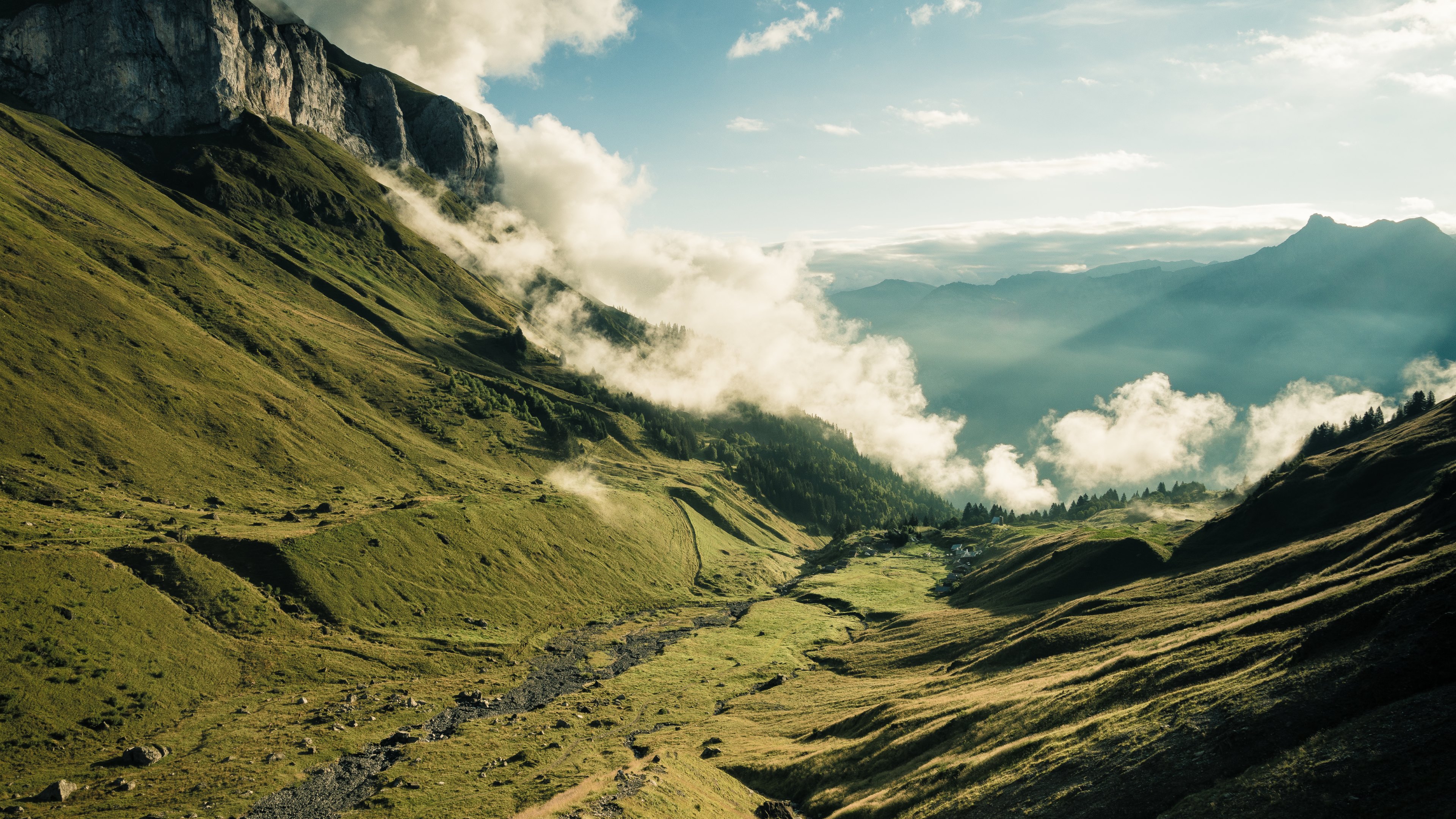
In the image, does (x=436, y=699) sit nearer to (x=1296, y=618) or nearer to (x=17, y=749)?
(x=17, y=749)

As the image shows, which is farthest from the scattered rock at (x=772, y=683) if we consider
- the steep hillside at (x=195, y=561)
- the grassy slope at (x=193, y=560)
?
the grassy slope at (x=193, y=560)

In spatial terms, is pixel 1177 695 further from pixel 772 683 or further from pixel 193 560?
pixel 193 560

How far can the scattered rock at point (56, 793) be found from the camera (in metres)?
64.1

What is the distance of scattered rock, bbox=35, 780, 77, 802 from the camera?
64125 millimetres

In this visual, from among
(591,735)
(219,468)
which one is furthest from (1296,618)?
(219,468)

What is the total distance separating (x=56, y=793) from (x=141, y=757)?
31.1 feet

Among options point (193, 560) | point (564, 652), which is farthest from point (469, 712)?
point (193, 560)

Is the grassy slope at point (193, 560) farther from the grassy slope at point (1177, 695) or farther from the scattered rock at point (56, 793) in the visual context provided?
the grassy slope at point (1177, 695)

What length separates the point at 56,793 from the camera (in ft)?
212

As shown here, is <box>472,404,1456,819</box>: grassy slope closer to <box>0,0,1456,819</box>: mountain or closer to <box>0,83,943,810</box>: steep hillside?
<box>0,0,1456,819</box>: mountain

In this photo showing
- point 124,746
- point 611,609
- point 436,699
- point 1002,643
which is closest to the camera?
point 124,746

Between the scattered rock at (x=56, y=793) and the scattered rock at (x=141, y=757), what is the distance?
785 centimetres

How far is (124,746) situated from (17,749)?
9246 mm

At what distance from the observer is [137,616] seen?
94250 millimetres
